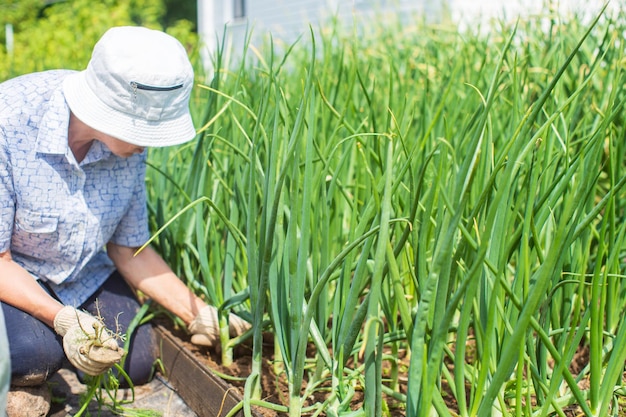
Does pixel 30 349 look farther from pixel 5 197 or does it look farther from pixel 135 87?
pixel 135 87

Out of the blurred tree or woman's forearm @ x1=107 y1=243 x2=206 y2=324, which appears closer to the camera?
woman's forearm @ x1=107 y1=243 x2=206 y2=324

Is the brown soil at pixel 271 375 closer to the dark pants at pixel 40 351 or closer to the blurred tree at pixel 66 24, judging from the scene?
the dark pants at pixel 40 351

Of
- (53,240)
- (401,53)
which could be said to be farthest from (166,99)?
(401,53)

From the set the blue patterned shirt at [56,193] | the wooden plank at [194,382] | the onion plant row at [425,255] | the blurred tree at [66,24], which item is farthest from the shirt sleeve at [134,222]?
the blurred tree at [66,24]

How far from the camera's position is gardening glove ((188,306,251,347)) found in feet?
5.98

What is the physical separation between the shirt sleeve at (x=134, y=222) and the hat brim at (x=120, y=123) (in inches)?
15.6

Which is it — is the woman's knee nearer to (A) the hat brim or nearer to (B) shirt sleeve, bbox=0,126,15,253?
(B) shirt sleeve, bbox=0,126,15,253

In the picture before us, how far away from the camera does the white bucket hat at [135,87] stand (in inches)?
59.0

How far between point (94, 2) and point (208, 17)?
2.07 meters

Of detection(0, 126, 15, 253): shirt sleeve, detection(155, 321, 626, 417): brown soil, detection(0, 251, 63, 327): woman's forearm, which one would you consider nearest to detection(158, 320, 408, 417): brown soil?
detection(155, 321, 626, 417): brown soil

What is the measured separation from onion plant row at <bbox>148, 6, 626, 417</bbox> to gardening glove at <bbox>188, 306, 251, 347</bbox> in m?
0.05

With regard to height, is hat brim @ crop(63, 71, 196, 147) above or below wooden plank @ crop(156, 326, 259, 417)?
above

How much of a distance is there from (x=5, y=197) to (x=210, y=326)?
628 mm

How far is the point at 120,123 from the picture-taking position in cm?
153
